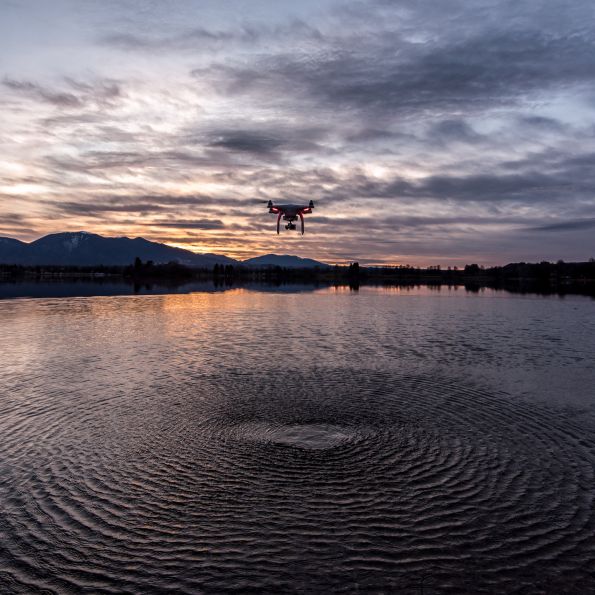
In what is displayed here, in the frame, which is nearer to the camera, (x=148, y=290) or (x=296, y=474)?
(x=296, y=474)

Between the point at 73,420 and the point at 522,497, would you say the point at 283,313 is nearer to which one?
the point at 73,420

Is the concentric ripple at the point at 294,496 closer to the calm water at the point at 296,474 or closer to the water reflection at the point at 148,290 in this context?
the calm water at the point at 296,474

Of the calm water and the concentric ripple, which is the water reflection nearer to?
the calm water

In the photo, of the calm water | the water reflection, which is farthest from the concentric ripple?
the water reflection

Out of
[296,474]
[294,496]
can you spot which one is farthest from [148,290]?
[294,496]

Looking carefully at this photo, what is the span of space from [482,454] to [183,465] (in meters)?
10.5

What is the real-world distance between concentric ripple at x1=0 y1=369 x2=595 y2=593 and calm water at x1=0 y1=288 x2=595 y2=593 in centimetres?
5

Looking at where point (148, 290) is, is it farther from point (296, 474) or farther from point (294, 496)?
point (294, 496)

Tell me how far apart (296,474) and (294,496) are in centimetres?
136

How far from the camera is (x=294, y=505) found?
1251 cm

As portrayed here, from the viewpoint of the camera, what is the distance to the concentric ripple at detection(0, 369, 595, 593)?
9.87 meters

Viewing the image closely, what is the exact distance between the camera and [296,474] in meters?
14.3

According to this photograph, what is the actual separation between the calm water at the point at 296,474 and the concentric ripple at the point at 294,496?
5 cm

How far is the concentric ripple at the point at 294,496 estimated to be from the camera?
9.87m
